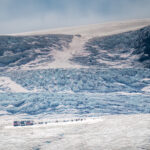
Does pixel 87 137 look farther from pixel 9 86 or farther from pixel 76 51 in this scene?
pixel 76 51

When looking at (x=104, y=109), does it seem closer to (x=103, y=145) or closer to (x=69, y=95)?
(x=69, y=95)

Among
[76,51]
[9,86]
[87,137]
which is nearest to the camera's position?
[87,137]

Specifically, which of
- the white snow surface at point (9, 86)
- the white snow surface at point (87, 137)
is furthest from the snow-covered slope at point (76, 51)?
the white snow surface at point (87, 137)

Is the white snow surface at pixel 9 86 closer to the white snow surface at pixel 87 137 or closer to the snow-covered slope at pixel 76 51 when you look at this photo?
the snow-covered slope at pixel 76 51

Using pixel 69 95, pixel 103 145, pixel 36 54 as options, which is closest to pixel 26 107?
pixel 69 95

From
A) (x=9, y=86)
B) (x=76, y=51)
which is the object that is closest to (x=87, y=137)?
(x=9, y=86)

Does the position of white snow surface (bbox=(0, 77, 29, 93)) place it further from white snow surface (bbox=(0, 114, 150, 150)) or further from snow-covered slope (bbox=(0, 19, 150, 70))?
white snow surface (bbox=(0, 114, 150, 150))

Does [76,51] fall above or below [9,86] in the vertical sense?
above

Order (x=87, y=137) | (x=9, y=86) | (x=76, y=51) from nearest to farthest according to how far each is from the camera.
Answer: (x=87, y=137) → (x=9, y=86) → (x=76, y=51)

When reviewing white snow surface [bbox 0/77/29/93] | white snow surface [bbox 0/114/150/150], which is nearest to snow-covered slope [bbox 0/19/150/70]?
white snow surface [bbox 0/77/29/93]
